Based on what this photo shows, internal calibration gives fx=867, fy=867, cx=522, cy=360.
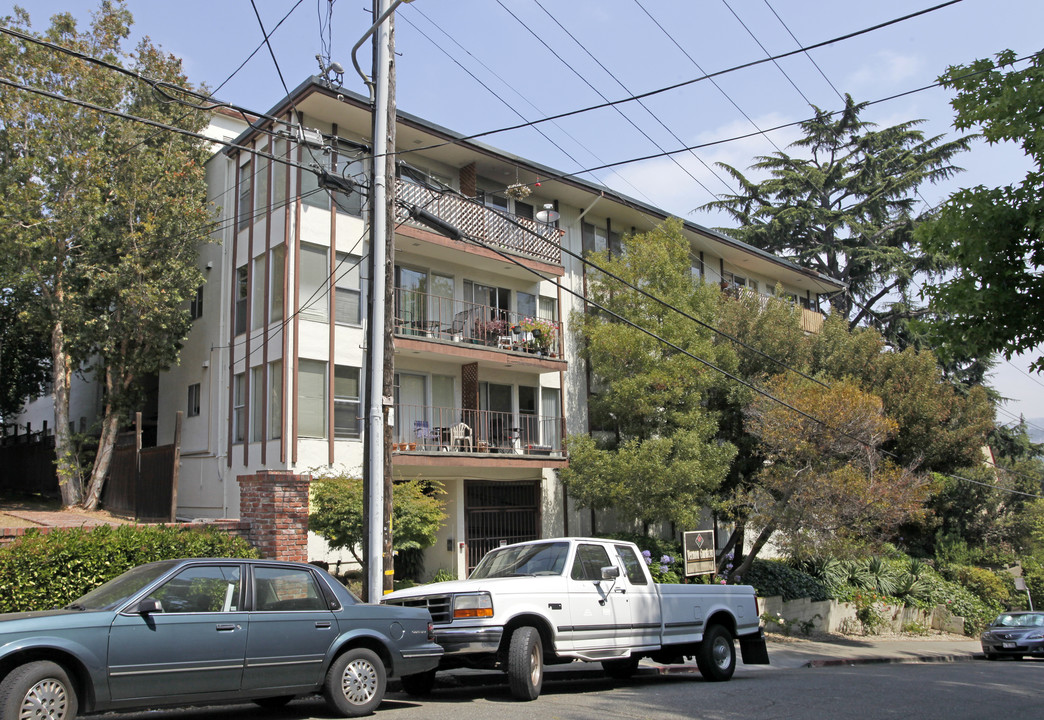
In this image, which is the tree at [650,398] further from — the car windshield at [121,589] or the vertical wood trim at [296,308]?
the car windshield at [121,589]

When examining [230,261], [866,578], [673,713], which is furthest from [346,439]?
[866,578]

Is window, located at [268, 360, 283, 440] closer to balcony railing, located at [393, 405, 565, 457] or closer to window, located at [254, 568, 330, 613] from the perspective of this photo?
balcony railing, located at [393, 405, 565, 457]

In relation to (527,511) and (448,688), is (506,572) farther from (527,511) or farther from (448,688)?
(527,511)

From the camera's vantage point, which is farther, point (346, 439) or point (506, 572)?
point (346, 439)

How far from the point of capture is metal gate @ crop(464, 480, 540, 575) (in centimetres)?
Result: 2167

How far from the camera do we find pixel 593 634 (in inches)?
422

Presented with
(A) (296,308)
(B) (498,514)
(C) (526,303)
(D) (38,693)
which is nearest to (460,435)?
(B) (498,514)

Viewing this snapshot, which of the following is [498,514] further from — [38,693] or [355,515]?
[38,693]

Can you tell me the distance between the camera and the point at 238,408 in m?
20.5

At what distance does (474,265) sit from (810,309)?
20.2 m

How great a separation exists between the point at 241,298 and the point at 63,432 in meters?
5.14

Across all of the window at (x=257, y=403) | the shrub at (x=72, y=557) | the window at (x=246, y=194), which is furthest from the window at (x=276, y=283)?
the shrub at (x=72, y=557)

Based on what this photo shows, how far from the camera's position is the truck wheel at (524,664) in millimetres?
9672

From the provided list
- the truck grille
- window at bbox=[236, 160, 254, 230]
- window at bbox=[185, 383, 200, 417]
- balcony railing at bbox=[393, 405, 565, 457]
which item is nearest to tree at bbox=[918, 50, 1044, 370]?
the truck grille
